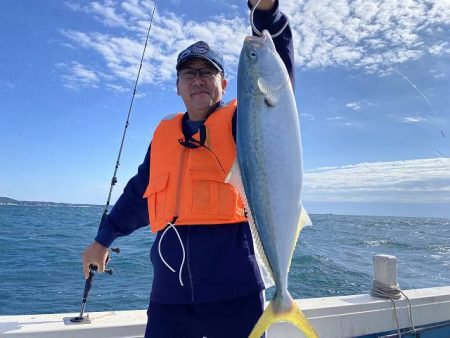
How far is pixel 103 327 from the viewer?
9.88 feet

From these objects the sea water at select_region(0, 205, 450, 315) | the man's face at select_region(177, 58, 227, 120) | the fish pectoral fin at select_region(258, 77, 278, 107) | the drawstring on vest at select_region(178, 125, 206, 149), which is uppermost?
the man's face at select_region(177, 58, 227, 120)

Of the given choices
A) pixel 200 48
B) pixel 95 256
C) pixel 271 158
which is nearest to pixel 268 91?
pixel 271 158

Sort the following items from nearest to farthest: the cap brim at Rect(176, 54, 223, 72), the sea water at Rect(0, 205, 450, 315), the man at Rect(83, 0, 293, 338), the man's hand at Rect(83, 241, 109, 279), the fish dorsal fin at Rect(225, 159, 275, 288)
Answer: the fish dorsal fin at Rect(225, 159, 275, 288) → the man at Rect(83, 0, 293, 338) → the cap brim at Rect(176, 54, 223, 72) → the man's hand at Rect(83, 241, 109, 279) → the sea water at Rect(0, 205, 450, 315)

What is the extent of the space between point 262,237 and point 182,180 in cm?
69

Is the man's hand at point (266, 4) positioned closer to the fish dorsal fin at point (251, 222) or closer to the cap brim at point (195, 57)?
the cap brim at point (195, 57)

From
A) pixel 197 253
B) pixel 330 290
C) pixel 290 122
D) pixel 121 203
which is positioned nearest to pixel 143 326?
Result: pixel 121 203

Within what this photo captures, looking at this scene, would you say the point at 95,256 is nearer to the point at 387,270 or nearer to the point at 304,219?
the point at 304,219

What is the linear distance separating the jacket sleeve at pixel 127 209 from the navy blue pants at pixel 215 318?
0.86 m

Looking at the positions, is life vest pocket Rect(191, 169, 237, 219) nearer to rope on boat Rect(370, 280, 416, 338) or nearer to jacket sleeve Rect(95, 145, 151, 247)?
jacket sleeve Rect(95, 145, 151, 247)

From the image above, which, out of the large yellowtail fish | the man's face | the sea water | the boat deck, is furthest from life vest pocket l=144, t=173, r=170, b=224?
the sea water

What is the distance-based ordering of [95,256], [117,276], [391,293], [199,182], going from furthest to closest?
[117,276] < [391,293] < [95,256] < [199,182]

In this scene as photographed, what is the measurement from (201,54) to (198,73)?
132 millimetres

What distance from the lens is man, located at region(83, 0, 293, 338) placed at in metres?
2.20

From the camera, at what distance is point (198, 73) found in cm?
255
